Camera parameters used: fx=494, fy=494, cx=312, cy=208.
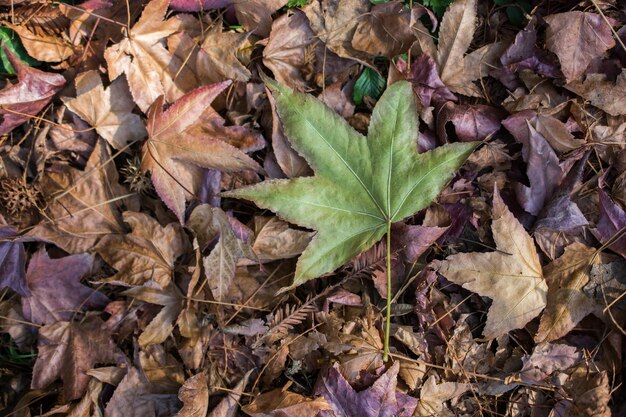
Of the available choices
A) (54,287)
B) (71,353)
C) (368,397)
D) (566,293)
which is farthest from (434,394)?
(54,287)

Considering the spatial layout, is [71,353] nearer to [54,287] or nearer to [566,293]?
[54,287]

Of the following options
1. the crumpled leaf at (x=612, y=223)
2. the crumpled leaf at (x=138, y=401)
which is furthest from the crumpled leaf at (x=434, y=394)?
the crumpled leaf at (x=138, y=401)

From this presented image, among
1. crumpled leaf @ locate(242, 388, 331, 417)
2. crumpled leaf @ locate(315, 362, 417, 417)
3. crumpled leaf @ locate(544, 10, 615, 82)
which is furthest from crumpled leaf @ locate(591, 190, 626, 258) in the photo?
crumpled leaf @ locate(242, 388, 331, 417)

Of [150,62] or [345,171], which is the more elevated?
[150,62]

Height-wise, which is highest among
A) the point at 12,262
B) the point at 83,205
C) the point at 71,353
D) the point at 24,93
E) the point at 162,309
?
the point at 24,93

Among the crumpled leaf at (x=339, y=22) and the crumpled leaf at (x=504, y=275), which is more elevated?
the crumpled leaf at (x=339, y=22)

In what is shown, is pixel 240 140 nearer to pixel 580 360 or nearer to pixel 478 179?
pixel 478 179

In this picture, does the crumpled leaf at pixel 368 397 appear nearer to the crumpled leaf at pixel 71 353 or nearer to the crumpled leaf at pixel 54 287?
the crumpled leaf at pixel 71 353
